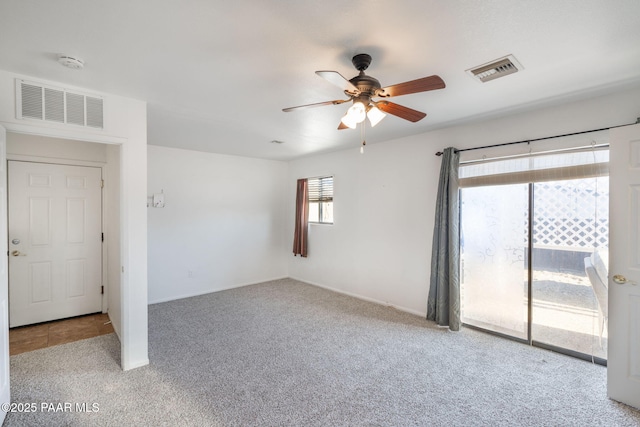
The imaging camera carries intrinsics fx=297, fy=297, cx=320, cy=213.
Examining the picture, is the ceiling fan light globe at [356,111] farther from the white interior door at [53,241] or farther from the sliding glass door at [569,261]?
the white interior door at [53,241]

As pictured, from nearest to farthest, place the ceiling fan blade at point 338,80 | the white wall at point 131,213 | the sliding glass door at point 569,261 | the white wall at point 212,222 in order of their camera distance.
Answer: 1. the ceiling fan blade at point 338,80
2. the white wall at point 131,213
3. the sliding glass door at point 569,261
4. the white wall at point 212,222

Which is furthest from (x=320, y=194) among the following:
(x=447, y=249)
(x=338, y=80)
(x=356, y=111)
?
(x=338, y=80)

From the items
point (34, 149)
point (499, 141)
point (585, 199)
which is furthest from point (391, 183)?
point (34, 149)

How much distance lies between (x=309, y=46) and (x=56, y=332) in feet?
13.9

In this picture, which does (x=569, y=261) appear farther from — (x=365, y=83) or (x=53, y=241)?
(x=53, y=241)

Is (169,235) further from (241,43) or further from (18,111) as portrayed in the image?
(241,43)

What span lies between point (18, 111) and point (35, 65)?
39 centimetres

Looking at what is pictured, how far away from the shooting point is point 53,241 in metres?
3.85

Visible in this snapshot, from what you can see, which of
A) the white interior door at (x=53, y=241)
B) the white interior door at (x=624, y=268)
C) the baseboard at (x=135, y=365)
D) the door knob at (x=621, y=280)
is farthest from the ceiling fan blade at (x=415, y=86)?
the white interior door at (x=53, y=241)

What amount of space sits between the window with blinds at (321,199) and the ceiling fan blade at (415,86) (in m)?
3.40

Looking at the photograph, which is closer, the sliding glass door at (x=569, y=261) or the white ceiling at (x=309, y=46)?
the white ceiling at (x=309, y=46)

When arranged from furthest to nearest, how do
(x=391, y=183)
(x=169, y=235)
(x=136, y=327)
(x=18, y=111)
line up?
(x=169, y=235)
(x=391, y=183)
(x=136, y=327)
(x=18, y=111)

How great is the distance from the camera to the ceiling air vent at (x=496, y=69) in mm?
2077

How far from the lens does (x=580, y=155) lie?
2771 mm
